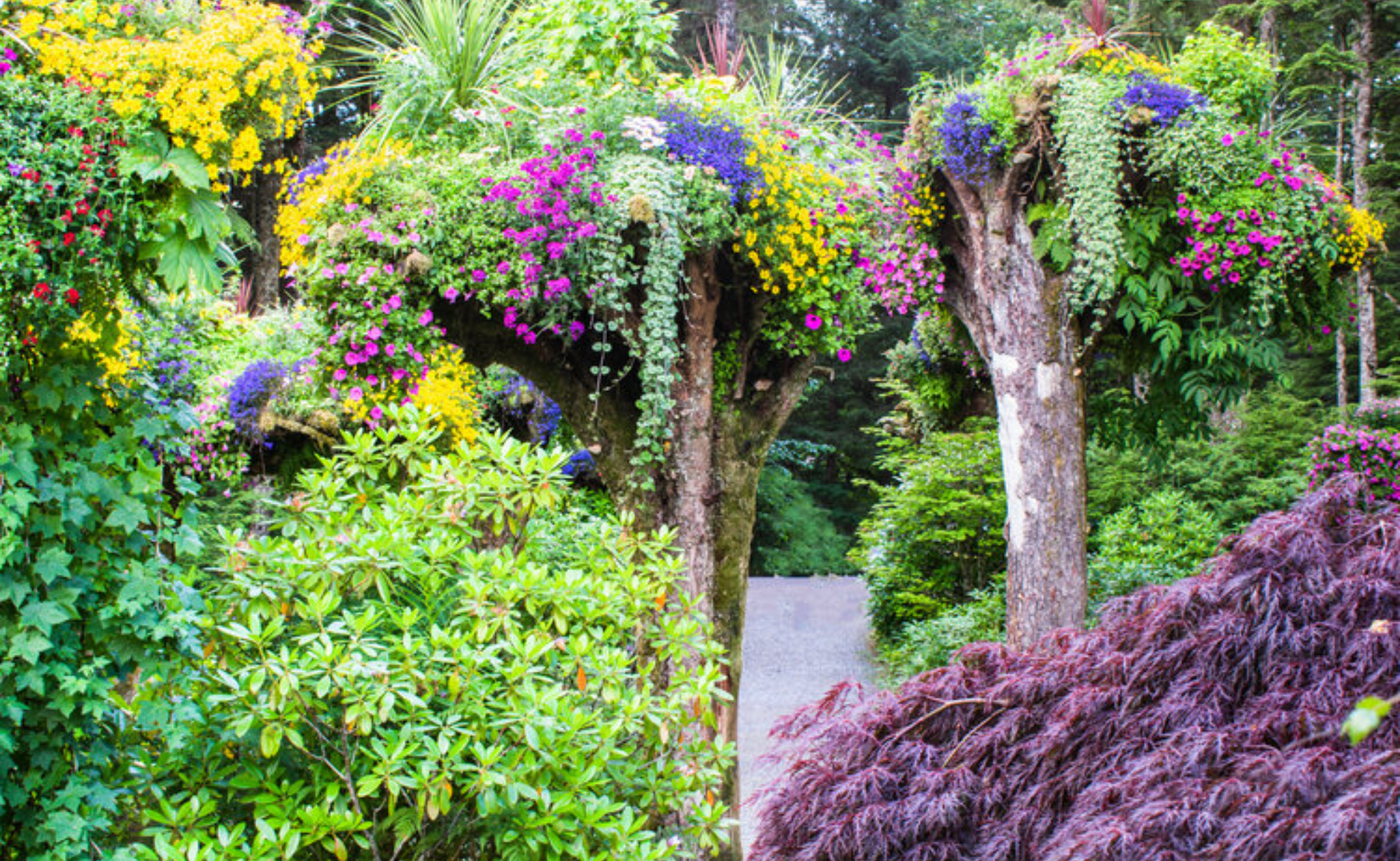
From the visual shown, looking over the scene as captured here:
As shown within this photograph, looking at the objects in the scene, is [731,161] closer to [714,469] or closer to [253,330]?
[714,469]

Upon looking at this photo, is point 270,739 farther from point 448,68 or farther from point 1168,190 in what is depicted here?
point 1168,190

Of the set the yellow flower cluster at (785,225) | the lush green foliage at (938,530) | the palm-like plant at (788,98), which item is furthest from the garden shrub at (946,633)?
the palm-like plant at (788,98)

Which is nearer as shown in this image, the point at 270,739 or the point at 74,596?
the point at 270,739

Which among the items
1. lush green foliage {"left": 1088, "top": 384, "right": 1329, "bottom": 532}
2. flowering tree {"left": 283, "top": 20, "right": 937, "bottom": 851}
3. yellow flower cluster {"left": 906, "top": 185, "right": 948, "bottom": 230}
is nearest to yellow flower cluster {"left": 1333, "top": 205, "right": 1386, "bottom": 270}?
yellow flower cluster {"left": 906, "top": 185, "right": 948, "bottom": 230}

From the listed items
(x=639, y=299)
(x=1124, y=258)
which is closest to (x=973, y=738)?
(x=639, y=299)

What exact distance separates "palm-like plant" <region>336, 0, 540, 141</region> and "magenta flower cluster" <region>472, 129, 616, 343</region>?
2.17ft

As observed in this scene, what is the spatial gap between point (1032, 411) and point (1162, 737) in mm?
2969

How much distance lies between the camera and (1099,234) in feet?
16.3

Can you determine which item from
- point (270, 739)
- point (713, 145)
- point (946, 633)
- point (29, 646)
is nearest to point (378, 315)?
point (713, 145)

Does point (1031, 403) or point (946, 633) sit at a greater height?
point (1031, 403)

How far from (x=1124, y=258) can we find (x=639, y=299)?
2.51m

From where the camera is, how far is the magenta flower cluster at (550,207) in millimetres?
3838

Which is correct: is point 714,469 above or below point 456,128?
below

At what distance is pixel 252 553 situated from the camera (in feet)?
7.73
